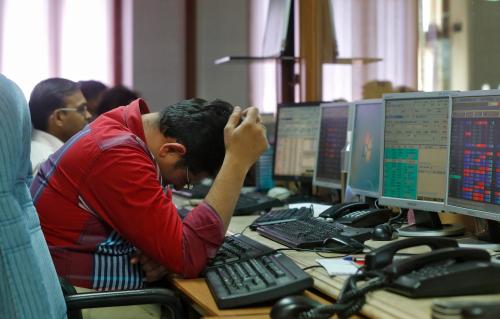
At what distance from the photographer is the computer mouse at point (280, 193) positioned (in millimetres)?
3079

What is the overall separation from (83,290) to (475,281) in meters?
0.95

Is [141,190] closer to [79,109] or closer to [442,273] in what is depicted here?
[442,273]

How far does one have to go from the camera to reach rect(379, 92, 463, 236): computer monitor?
1.93 metres

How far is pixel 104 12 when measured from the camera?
543cm

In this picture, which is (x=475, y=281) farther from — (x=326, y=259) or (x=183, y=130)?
(x=183, y=130)

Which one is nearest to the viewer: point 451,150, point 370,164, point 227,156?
point 227,156

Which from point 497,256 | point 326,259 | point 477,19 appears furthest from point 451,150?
point 477,19

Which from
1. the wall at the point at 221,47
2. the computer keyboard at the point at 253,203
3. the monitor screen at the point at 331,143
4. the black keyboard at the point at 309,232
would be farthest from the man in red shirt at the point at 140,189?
the wall at the point at 221,47

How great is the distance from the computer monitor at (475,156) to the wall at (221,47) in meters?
3.81

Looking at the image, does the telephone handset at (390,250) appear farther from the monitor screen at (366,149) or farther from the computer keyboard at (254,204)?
the computer keyboard at (254,204)

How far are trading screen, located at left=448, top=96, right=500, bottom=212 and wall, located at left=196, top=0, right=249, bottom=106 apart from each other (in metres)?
3.81

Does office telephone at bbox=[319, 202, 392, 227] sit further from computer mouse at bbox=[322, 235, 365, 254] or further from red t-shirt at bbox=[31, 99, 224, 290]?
red t-shirt at bbox=[31, 99, 224, 290]

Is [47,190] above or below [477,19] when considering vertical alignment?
below

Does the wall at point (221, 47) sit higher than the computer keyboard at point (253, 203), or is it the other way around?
the wall at point (221, 47)
